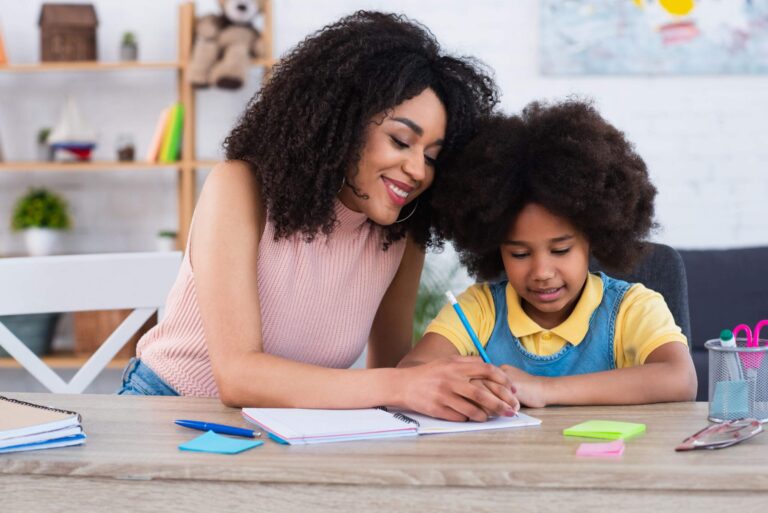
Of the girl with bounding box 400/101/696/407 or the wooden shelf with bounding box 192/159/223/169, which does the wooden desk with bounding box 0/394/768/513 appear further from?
the wooden shelf with bounding box 192/159/223/169

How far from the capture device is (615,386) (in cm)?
137

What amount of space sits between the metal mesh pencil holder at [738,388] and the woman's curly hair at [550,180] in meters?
0.41

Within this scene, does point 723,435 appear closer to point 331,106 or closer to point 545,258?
point 545,258

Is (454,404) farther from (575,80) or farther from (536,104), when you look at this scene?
(575,80)

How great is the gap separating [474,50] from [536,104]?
2.81m

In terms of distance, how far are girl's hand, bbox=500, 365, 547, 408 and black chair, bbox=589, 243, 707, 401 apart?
53 cm

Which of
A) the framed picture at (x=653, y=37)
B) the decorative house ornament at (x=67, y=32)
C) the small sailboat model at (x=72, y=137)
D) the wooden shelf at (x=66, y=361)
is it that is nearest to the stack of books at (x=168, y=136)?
the small sailboat model at (x=72, y=137)

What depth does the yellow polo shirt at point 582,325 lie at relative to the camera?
5.11 ft

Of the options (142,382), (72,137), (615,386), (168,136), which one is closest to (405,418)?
(615,386)

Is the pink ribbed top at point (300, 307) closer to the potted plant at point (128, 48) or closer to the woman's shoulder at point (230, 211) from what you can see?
the woman's shoulder at point (230, 211)

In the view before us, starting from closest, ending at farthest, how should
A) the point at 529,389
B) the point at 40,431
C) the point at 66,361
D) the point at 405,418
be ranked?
the point at 40,431 < the point at 405,418 < the point at 529,389 < the point at 66,361

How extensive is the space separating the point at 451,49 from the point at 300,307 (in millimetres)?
2957

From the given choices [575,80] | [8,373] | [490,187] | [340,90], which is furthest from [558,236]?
[8,373]

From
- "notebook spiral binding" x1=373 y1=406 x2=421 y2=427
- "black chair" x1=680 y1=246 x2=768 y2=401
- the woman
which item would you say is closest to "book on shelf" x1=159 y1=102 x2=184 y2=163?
"black chair" x1=680 y1=246 x2=768 y2=401
